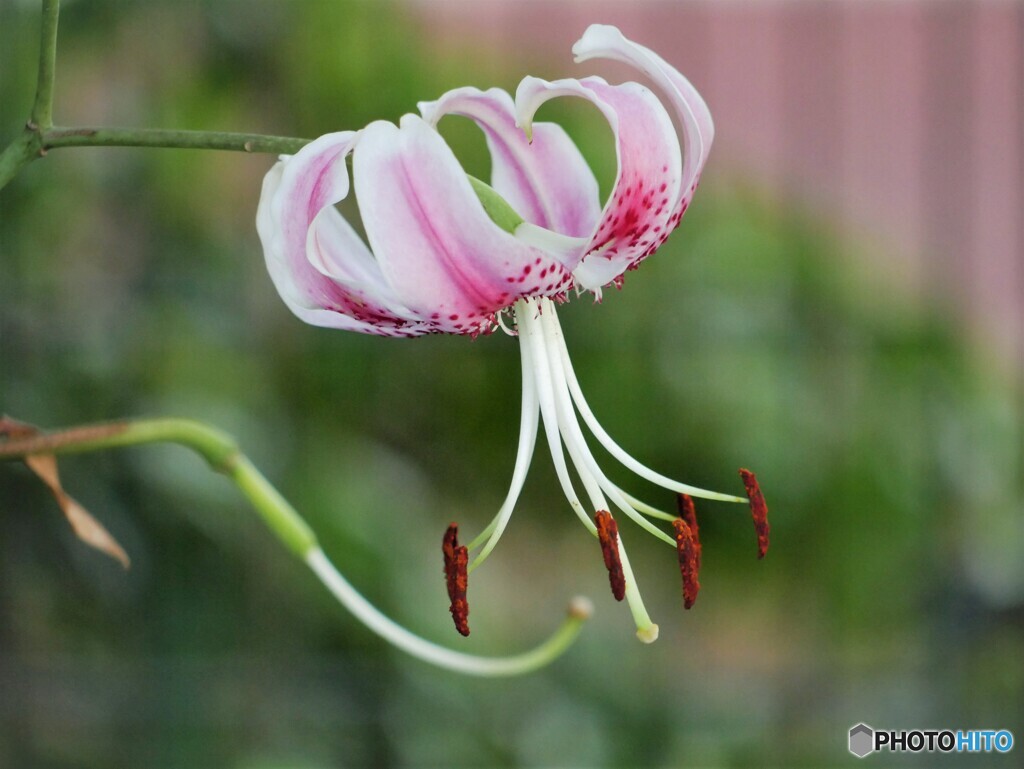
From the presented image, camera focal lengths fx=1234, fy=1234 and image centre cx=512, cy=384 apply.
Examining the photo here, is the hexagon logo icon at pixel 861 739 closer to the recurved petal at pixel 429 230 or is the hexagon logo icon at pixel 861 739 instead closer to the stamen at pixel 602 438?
the stamen at pixel 602 438

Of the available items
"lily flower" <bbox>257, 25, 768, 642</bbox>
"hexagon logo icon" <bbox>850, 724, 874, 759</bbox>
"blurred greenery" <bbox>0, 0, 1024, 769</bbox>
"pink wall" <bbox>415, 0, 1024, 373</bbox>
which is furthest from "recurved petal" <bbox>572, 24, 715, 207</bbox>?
"pink wall" <bbox>415, 0, 1024, 373</bbox>

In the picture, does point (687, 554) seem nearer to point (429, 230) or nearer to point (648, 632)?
point (648, 632)

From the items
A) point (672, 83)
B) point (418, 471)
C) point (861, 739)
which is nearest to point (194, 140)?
point (672, 83)

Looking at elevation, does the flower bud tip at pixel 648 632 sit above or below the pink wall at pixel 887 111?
below

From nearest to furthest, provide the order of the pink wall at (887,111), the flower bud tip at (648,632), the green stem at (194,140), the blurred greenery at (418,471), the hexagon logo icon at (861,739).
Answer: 1. the green stem at (194,140)
2. the flower bud tip at (648,632)
3. the blurred greenery at (418,471)
4. the hexagon logo icon at (861,739)
5. the pink wall at (887,111)

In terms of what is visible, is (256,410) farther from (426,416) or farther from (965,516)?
(965,516)

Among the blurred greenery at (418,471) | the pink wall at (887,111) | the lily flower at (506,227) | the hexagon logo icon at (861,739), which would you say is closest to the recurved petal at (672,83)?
the lily flower at (506,227)

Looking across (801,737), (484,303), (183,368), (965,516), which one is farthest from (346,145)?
(965,516)
